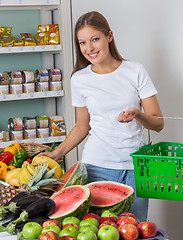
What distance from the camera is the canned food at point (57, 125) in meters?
3.68

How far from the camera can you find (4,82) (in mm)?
3498

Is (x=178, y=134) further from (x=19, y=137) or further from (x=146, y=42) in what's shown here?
(x=19, y=137)

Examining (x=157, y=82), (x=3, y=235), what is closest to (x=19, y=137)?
(x=157, y=82)

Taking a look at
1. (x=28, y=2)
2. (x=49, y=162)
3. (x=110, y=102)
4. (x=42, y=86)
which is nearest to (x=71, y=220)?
(x=49, y=162)

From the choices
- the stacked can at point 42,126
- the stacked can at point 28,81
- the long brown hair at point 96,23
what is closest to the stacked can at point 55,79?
the stacked can at point 28,81

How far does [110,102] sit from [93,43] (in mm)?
274

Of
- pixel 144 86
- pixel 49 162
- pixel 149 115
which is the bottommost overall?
pixel 49 162

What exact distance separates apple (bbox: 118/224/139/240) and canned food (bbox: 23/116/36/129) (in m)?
2.46

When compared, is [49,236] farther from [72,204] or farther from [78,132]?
[78,132]

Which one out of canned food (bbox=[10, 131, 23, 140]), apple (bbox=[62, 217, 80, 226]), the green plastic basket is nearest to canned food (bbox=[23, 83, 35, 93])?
canned food (bbox=[10, 131, 23, 140])

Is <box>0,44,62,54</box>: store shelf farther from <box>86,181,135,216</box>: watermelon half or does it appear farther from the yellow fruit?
<box>86,181,135,216</box>: watermelon half

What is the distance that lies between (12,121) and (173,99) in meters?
1.64

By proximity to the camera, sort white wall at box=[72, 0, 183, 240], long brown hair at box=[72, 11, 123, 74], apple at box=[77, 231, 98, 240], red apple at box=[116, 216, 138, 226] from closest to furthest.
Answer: apple at box=[77, 231, 98, 240] < red apple at box=[116, 216, 138, 226] < long brown hair at box=[72, 11, 123, 74] < white wall at box=[72, 0, 183, 240]

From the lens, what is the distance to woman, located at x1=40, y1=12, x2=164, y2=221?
183 cm
